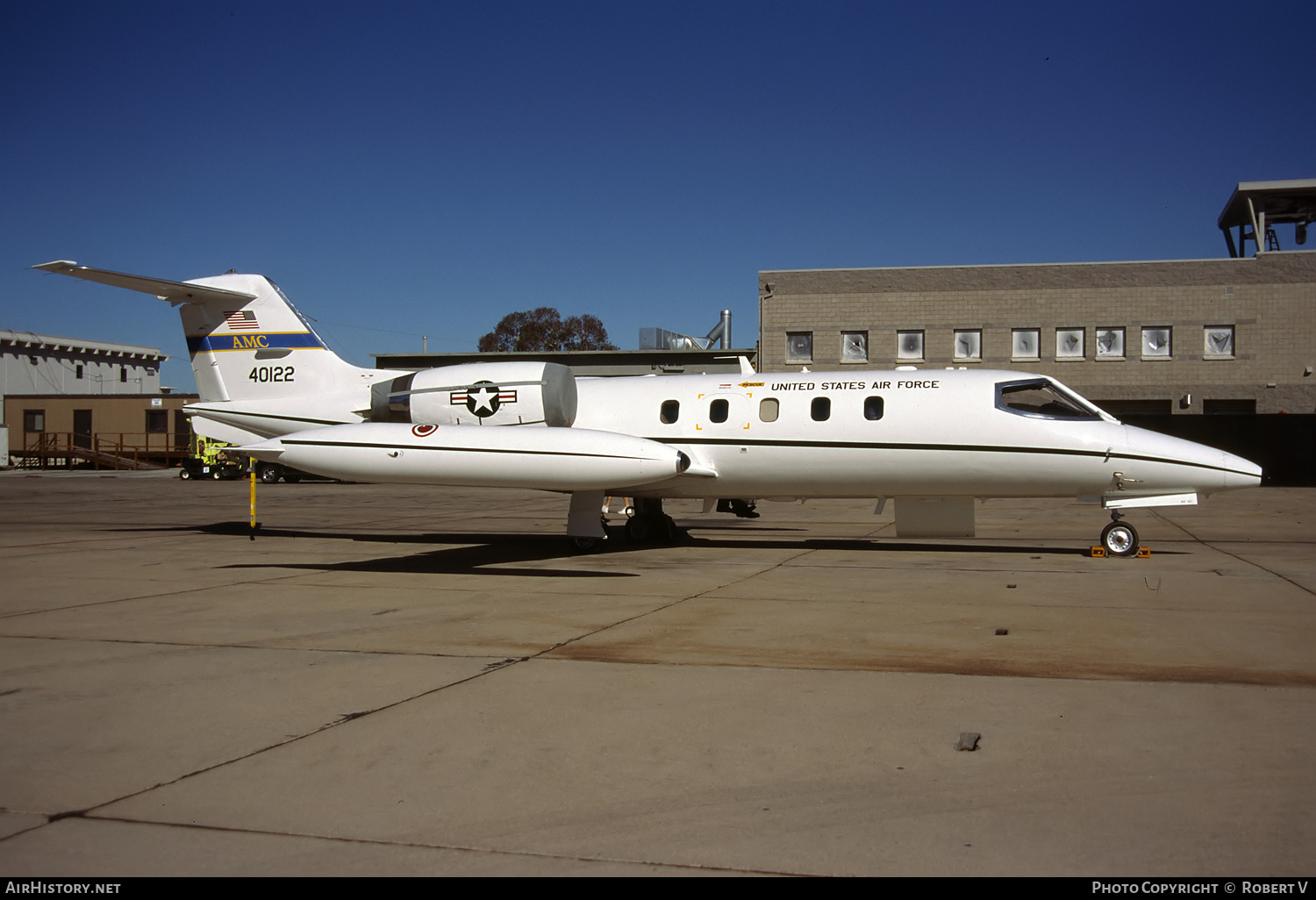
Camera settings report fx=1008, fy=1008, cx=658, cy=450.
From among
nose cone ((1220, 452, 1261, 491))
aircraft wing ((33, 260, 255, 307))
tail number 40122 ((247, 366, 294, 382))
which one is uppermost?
aircraft wing ((33, 260, 255, 307))

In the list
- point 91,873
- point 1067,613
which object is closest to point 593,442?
point 1067,613

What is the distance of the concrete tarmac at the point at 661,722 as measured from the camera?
13.2 feet

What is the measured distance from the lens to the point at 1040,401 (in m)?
13.7

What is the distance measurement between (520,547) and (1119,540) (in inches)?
348

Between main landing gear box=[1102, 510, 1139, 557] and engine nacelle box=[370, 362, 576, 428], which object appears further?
engine nacelle box=[370, 362, 576, 428]

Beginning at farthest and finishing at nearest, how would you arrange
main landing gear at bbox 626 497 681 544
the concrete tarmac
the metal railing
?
the metal railing → main landing gear at bbox 626 497 681 544 → the concrete tarmac

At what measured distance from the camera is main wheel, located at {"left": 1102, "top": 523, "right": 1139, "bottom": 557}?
45.5ft

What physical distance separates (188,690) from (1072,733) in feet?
17.6

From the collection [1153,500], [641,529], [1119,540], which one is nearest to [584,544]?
[641,529]

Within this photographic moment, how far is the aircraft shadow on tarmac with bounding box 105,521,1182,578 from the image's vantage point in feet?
43.2

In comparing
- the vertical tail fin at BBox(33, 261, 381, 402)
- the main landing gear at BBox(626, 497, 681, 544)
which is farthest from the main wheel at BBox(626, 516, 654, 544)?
the vertical tail fin at BBox(33, 261, 381, 402)

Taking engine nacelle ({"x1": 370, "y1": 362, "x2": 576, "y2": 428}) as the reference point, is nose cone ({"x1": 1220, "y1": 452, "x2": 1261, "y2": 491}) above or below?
below

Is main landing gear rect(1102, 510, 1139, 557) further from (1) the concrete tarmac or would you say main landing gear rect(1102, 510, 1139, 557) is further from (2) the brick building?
(2) the brick building

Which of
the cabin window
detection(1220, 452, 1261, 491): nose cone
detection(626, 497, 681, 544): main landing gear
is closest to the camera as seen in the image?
detection(1220, 452, 1261, 491): nose cone
